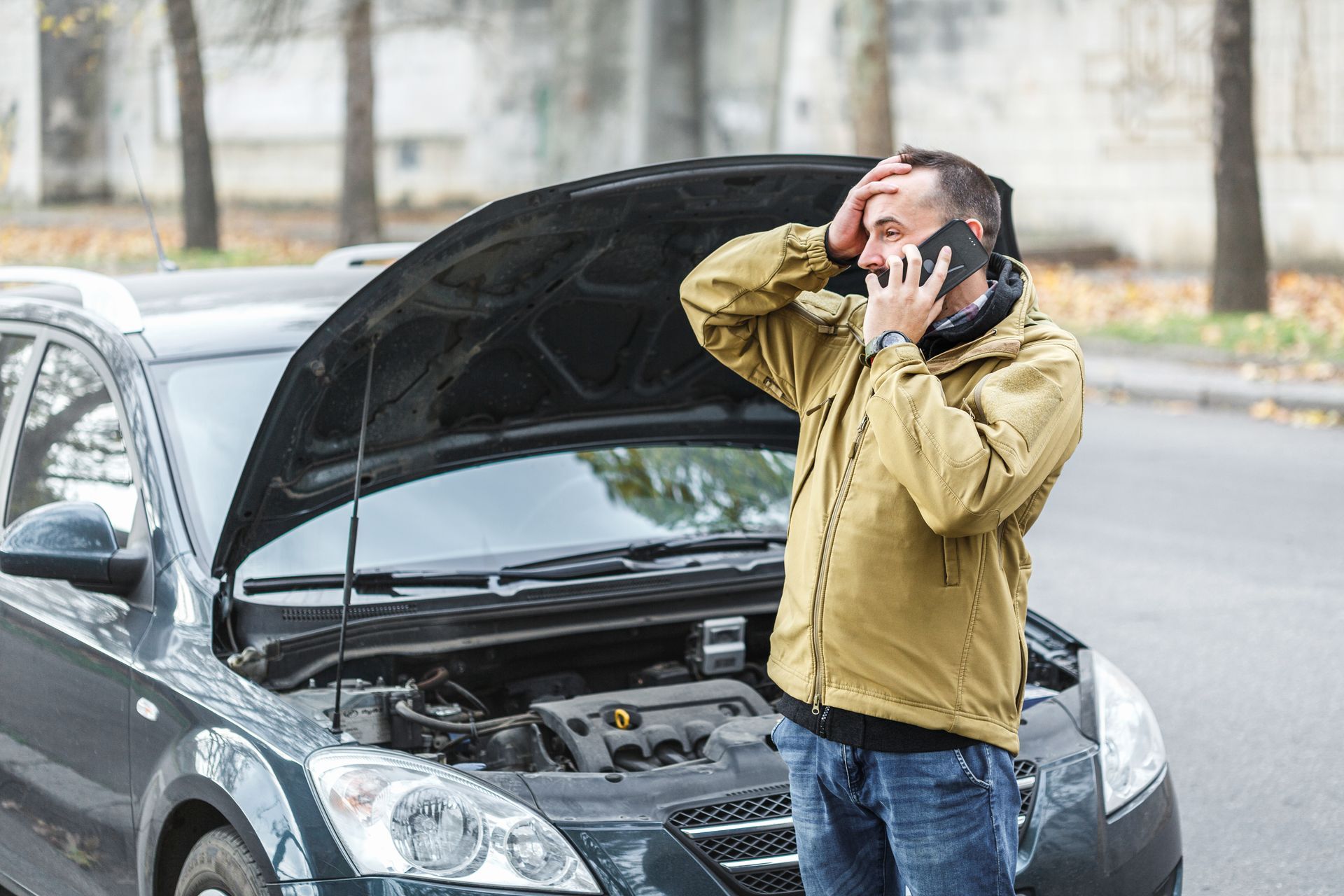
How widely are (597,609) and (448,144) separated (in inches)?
943

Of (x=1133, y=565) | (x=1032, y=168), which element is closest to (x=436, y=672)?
(x=1133, y=565)

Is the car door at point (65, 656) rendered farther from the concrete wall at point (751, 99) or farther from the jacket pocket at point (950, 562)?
the concrete wall at point (751, 99)

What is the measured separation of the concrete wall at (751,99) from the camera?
17688 mm

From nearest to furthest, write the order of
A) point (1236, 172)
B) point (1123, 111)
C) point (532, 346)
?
1. point (532, 346)
2. point (1236, 172)
3. point (1123, 111)

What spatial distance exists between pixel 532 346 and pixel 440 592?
62 centimetres

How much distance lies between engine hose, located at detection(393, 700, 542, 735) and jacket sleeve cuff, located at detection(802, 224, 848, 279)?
4.07 ft

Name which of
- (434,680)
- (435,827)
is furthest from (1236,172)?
(435,827)

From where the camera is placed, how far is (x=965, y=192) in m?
2.41

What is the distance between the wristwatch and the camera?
2.35 meters

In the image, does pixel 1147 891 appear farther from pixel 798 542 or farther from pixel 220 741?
pixel 220 741

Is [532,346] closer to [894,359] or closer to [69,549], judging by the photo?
[69,549]

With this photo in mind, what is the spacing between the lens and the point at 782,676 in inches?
97.9

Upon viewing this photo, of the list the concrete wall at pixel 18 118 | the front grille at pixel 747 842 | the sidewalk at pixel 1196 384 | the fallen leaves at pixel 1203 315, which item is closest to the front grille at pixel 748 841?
the front grille at pixel 747 842

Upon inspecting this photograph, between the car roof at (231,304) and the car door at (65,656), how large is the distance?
0.22 metres
